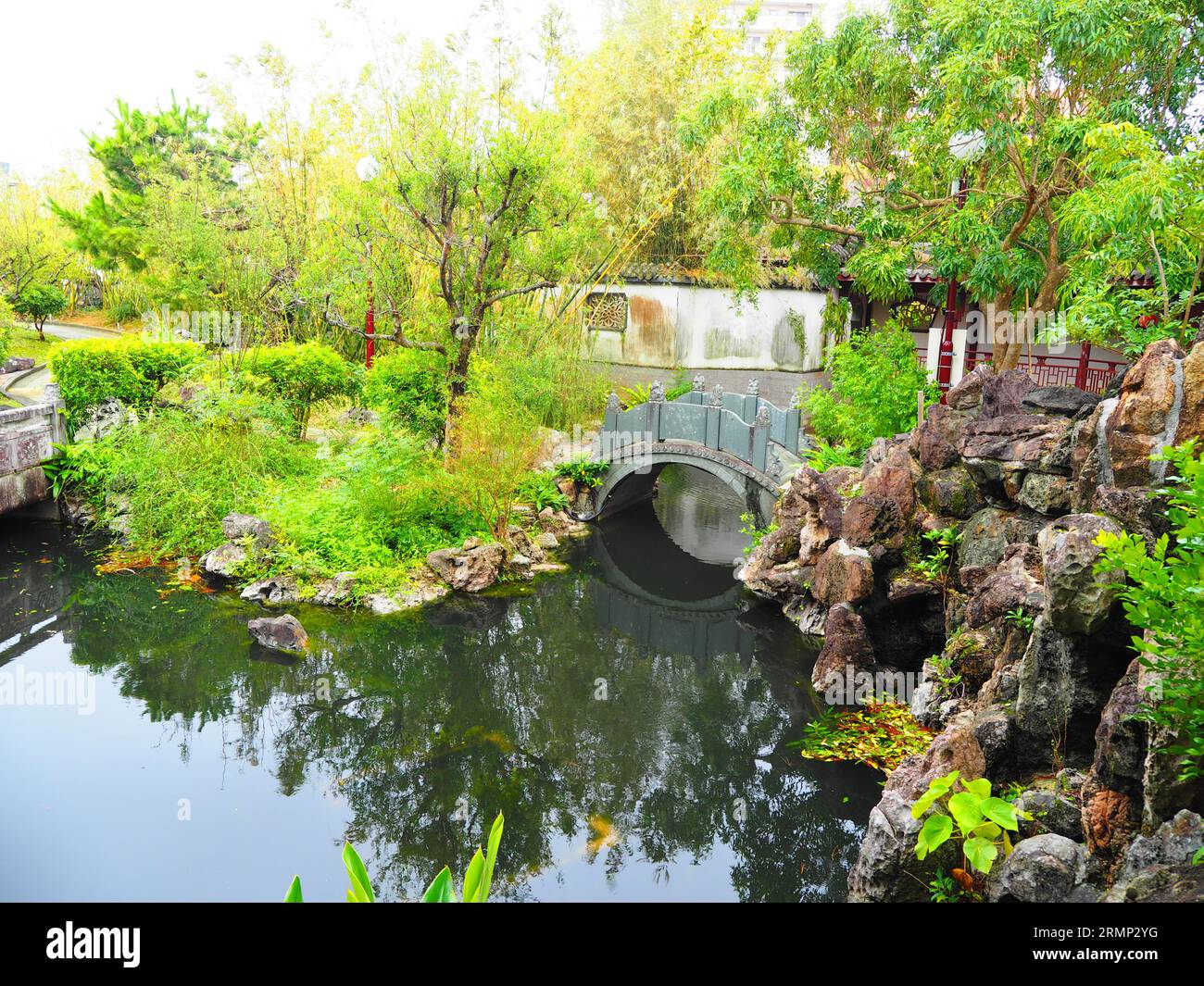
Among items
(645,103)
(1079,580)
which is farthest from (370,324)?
(1079,580)

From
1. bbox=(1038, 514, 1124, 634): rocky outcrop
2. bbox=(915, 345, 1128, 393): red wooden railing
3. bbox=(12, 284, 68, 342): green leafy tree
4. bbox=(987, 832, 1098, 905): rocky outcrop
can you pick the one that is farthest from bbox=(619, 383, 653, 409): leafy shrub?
bbox=(12, 284, 68, 342): green leafy tree

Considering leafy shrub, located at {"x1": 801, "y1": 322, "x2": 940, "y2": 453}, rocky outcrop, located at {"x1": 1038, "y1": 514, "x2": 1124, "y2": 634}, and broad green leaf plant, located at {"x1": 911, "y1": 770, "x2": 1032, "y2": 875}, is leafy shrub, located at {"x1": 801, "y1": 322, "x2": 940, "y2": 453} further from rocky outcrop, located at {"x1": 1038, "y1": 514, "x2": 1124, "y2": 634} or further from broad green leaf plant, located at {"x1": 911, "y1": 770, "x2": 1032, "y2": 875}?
broad green leaf plant, located at {"x1": 911, "y1": 770, "x2": 1032, "y2": 875}

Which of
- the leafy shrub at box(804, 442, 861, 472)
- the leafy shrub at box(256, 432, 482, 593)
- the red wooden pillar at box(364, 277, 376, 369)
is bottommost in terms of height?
the leafy shrub at box(256, 432, 482, 593)

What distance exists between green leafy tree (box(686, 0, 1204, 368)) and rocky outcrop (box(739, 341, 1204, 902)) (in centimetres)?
281

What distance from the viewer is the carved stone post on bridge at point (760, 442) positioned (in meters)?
13.2

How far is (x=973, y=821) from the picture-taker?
5.29 m

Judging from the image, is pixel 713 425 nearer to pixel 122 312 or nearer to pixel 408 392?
pixel 408 392

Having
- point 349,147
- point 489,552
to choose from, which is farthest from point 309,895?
point 349,147

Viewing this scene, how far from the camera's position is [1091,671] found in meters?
6.18

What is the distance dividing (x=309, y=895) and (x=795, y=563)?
7035mm

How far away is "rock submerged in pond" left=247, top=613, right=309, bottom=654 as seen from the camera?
402 inches

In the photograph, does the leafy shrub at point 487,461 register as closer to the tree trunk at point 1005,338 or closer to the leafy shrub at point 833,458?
the leafy shrub at point 833,458

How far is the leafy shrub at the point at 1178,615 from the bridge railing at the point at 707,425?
8.58 meters

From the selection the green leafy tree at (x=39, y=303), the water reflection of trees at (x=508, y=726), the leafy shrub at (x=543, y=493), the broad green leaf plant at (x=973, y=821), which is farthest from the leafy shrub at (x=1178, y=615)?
the green leafy tree at (x=39, y=303)
